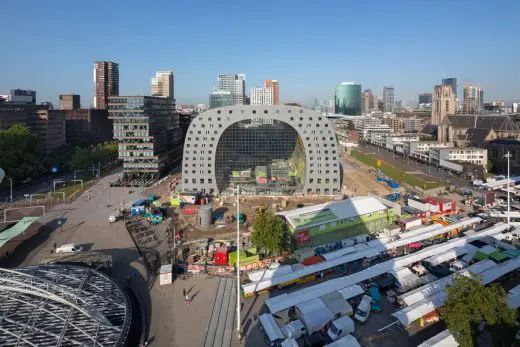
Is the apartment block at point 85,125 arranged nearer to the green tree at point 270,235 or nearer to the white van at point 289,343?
the green tree at point 270,235

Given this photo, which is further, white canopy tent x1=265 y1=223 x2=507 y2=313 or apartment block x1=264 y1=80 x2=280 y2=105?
apartment block x1=264 y1=80 x2=280 y2=105

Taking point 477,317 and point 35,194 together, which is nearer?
point 477,317

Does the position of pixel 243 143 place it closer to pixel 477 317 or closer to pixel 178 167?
pixel 178 167

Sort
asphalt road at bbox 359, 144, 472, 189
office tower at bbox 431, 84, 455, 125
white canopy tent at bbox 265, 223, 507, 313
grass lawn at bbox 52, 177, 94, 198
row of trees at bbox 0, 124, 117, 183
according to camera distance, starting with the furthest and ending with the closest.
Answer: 1. office tower at bbox 431, 84, 455, 125
2. asphalt road at bbox 359, 144, 472, 189
3. row of trees at bbox 0, 124, 117, 183
4. grass lawn at bbox 52, 177, 94, 198
5. white canopy tent at bbox 265, 223, 507, 313

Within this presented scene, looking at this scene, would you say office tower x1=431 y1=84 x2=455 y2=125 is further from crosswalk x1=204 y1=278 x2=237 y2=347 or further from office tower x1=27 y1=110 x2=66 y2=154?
crosswalk x1=204 y1=278 x2=237 y2=347

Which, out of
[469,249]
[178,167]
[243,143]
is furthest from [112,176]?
[469,249]

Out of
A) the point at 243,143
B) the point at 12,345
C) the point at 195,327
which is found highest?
the point at 243,143

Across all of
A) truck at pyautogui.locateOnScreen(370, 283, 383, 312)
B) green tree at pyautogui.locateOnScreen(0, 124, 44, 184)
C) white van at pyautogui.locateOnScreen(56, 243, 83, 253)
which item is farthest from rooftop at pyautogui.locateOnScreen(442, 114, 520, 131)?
green tree at pyautogui.locateOnScreen(0, 124, 44, 184)
